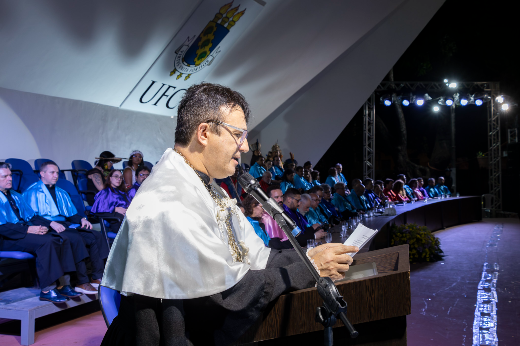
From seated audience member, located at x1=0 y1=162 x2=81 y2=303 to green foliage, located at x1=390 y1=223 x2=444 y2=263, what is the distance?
519 cm

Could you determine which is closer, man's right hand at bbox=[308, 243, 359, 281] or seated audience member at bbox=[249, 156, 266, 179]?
man's right hand at bbox=[308, 243, 359, 281]

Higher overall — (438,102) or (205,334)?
(438,102)

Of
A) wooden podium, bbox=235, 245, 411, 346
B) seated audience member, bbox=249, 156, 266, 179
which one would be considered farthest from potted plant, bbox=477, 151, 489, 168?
wooden podium, bbox=235, 245, 411, 346

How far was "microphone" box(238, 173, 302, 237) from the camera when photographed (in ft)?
4.51

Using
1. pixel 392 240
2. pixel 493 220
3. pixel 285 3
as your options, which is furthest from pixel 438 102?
pixel 392 240

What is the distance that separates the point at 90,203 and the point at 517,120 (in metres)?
20.2

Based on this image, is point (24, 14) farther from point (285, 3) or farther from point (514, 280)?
point (514, 280)

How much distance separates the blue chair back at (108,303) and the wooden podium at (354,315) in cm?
84

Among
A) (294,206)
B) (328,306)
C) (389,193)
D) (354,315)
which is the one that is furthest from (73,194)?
(389,193)

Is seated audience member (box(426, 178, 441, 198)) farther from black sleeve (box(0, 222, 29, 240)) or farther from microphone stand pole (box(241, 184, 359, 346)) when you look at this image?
microphone stand pole (box(241, 184, 359, 346))

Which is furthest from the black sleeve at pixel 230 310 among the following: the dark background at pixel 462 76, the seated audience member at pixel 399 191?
the dark background at pixel 462 76

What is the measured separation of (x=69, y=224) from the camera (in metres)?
5.13

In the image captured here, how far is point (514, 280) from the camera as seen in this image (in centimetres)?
606

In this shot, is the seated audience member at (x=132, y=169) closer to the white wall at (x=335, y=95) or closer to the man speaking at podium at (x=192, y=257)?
the man speaking at podium at (x=192, y=257)
